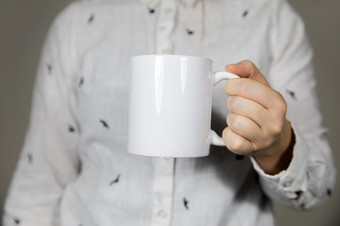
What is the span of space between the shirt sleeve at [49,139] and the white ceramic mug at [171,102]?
0.96 ft

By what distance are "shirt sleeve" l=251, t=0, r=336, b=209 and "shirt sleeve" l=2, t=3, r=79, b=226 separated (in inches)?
13.5

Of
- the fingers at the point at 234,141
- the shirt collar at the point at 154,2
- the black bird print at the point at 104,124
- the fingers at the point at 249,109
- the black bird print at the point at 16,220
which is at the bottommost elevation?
the black bird print at the point at 16,220

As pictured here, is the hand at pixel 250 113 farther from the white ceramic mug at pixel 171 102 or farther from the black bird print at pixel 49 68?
the black bird print at pixel 49 68

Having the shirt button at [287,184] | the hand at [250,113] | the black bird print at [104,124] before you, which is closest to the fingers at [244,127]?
the hand at [250,113]

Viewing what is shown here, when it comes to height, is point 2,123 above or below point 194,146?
below

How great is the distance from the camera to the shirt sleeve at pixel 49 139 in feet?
2.36

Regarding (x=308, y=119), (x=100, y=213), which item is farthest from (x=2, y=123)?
(x=308, y=119)

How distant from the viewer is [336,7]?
3.67ft

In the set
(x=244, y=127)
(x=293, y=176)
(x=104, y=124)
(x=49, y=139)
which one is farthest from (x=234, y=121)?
(x=49, y=139)

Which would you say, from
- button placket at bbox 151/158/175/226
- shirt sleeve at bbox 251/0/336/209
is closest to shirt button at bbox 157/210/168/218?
button placket at bbox 151/158/175/226

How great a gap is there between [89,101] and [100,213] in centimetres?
18

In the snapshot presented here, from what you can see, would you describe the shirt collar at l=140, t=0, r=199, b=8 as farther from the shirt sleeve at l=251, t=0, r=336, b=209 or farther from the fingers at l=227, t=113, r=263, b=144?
the fingers at l=227, t=113, r=263, b=144

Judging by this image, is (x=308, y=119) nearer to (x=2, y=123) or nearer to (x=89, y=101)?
(x=89, y=101)

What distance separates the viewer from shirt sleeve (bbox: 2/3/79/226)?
28.4 inches
